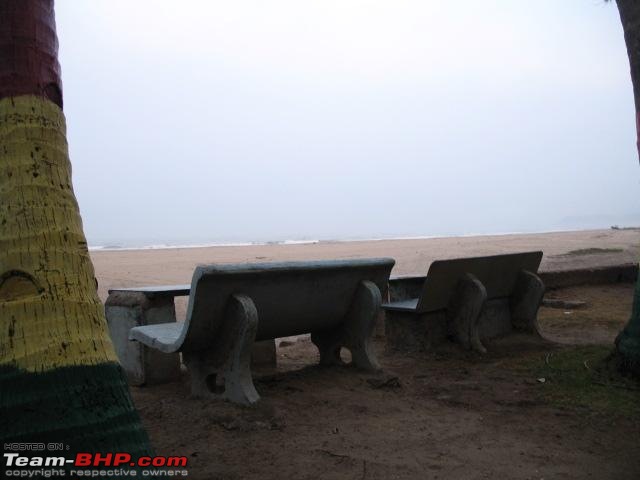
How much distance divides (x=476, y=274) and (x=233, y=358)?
9.86 ft

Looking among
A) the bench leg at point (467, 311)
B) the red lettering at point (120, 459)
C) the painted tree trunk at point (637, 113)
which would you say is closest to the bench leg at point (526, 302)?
the bench leg at point (467, 311)

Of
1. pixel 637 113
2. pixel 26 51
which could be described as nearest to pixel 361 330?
pixel 637 113

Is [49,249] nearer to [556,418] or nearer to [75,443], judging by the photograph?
[75,443]

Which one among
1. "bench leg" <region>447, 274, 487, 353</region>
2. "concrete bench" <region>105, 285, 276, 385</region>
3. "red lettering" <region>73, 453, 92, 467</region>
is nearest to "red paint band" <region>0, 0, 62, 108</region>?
"red lettering" <region>73, 453, 92, 467</region>

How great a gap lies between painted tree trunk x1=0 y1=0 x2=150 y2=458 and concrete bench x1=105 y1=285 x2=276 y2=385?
112 inches

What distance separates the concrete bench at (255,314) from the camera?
4.00 m

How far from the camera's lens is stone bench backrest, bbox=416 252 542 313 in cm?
575

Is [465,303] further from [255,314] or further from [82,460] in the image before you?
[82,460]

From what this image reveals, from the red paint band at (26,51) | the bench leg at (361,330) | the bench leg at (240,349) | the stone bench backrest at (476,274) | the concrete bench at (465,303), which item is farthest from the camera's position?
the concrete bench at (465,303)

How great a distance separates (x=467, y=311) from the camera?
19.9ft

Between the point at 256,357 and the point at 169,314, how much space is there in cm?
93

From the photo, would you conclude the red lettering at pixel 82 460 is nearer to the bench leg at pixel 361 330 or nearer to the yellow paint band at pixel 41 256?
the yellow paint band at pixel 41 256

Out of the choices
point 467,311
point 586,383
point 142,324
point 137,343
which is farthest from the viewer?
point 467,311

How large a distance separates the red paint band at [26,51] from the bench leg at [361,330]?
3167mm
